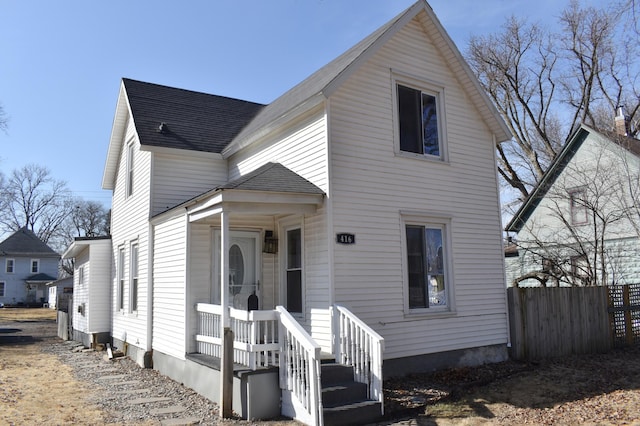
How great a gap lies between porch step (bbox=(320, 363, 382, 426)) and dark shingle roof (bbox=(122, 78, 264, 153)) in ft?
22.2

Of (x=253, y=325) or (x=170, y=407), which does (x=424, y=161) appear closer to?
(x=253, y=325)

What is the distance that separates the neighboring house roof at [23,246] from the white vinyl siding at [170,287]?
1938 inches

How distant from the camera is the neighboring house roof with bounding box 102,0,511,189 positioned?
9.52m

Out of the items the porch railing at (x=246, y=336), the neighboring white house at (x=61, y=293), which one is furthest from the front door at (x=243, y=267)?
the neighboring white house at (x=61, y=293)

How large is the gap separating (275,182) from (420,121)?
3.49 meters

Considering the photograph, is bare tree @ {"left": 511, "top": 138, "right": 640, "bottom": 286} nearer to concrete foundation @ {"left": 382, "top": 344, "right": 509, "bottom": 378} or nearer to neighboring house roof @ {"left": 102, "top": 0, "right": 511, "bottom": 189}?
concrete foundation @ {"left": 382, "top": 344, "right": 509, "bottom": 378}

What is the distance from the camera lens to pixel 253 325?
731cm

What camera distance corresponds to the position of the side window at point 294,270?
369 inches

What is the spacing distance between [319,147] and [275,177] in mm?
948

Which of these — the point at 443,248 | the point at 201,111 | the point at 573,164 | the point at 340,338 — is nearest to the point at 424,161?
the point at 443,248

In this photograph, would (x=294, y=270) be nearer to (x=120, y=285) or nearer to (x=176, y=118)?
(x=176, y=118)

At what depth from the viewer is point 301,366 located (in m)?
6.75

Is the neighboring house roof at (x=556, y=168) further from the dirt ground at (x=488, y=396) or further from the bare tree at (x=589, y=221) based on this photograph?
the dirt ground at (x=488, y=396)

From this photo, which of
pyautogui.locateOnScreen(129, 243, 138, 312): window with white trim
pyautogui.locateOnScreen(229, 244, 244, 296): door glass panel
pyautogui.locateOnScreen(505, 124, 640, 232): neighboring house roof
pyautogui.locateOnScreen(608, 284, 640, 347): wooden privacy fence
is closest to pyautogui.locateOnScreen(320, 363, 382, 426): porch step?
pyautogui.locateOnScreen(229, 244, 244, 296): door glass panel
